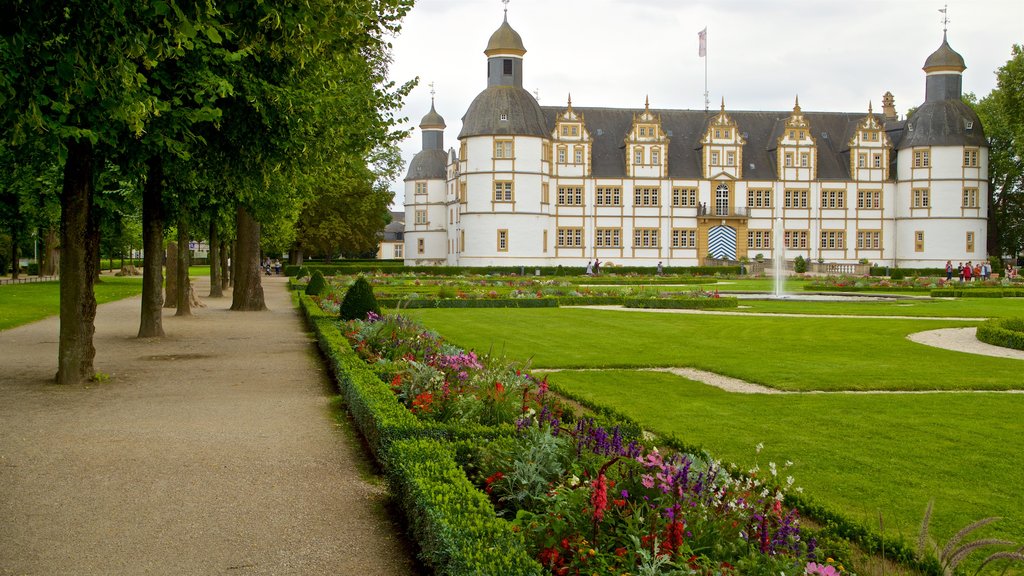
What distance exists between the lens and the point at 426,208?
276ft

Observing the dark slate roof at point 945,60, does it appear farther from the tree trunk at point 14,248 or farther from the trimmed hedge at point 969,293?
the tree trunk at point 14,248

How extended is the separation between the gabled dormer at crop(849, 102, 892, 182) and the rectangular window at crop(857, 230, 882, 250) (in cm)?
413

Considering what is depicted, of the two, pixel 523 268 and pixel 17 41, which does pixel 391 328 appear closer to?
pixel 17 41

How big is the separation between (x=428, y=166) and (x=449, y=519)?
81.7m

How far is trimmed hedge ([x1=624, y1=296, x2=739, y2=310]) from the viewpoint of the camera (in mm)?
31047

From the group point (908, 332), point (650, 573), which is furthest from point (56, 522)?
point (908, 332)

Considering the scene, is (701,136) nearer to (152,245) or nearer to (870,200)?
(870,200)

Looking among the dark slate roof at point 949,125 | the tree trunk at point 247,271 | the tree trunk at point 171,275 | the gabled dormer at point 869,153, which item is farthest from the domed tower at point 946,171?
the tree trunk at point 171,275

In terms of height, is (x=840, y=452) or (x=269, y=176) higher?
(x=269, y=176)

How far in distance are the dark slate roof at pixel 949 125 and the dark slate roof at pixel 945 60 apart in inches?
102

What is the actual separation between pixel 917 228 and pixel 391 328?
224ft

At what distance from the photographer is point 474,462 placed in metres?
7.29

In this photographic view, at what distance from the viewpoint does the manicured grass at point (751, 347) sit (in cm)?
1419

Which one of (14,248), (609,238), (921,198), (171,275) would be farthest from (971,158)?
(14,248)
